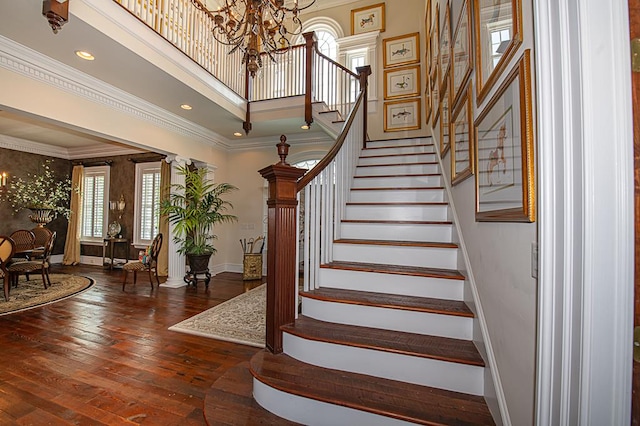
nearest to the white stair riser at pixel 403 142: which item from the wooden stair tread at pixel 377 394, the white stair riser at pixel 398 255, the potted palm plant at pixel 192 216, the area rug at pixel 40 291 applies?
the white stair riser at pixel 398 255

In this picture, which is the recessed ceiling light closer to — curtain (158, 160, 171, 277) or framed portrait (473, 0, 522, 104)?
curtain (158, 160, 171, 277)

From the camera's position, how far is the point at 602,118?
71 cm

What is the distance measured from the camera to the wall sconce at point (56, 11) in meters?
2.11

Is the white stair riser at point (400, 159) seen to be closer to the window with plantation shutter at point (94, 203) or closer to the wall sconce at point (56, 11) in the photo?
the wall sconce at point (56, 11)

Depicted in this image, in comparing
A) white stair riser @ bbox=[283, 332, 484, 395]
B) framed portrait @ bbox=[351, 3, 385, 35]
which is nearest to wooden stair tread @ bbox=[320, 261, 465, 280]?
white stair riser @ bbox=[283, 332, 484, 395]

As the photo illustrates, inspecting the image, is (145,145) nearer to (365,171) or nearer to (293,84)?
(293,84)

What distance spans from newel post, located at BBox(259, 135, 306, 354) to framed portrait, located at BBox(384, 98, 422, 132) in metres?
4.27

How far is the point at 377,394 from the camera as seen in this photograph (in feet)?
4.68

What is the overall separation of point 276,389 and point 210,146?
5277 millimetres

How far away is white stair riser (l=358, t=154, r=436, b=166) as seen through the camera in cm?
356

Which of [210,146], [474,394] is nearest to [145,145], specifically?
[210,146]

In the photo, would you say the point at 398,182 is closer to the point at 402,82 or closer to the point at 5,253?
the point at 402,82

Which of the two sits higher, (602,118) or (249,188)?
(249,188)

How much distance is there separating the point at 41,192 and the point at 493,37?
8.94 meters
